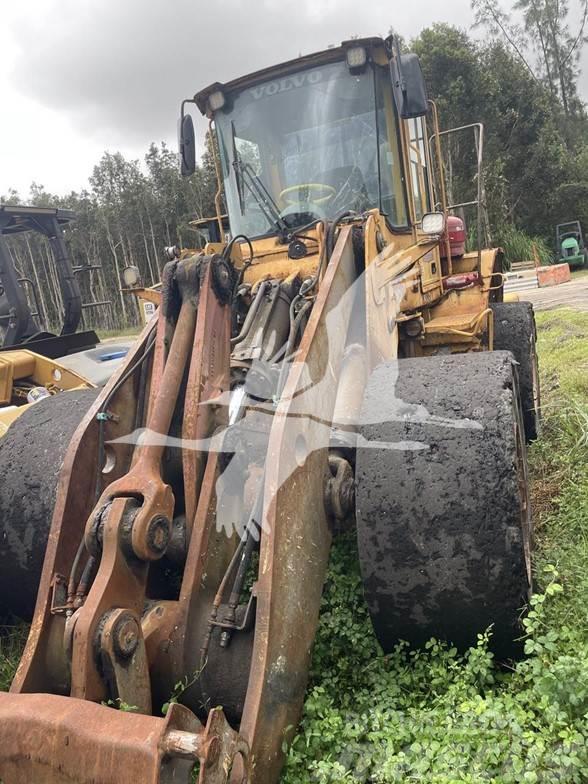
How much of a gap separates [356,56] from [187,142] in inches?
63.2

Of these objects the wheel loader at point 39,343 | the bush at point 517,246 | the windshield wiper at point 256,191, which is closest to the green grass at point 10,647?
the wheel loader at point 39,343

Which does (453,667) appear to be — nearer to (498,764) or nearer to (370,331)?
(498,764)

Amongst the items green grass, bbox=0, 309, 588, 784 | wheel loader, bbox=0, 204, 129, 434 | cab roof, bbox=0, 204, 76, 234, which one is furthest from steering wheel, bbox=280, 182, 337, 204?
cab roof, bbox=0, 204, 76, 234

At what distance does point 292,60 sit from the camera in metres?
4.12

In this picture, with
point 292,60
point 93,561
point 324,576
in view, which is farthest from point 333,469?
point 292,60

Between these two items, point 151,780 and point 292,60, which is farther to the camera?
point 292,60

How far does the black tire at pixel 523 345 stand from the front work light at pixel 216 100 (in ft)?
8.60

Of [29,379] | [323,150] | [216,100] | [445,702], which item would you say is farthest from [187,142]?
[445,702]

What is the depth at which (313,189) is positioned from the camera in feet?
13.6

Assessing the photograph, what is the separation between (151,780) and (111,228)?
121 feet

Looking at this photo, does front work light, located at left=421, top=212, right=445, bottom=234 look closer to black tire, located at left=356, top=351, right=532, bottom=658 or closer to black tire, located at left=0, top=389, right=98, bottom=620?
black tire, located at left=356, top=351, right=532, bottom=658

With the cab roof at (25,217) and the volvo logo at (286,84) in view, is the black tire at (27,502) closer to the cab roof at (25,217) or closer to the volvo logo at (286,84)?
the volvo logo at (286,84)

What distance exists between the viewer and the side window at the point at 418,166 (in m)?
4.44

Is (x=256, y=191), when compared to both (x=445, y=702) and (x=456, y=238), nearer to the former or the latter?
(x=456, y=238)
